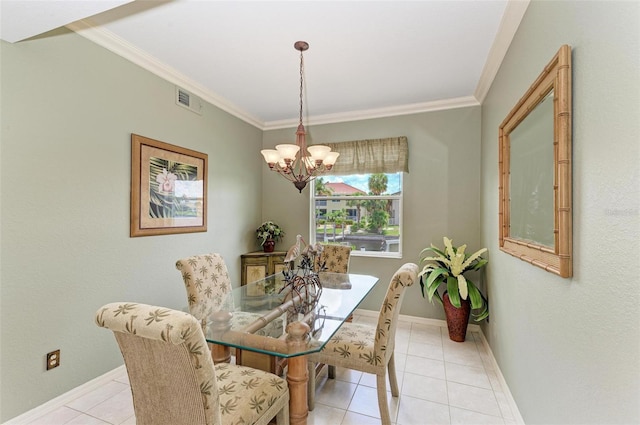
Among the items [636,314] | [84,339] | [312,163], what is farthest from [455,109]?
[84,339]

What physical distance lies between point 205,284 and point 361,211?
91.5 inches

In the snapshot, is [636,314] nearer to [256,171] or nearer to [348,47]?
[348,47]

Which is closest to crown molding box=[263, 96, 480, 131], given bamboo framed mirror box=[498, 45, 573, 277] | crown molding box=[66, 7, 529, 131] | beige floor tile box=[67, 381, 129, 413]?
crown molding box=[66, 7, 529, 131]

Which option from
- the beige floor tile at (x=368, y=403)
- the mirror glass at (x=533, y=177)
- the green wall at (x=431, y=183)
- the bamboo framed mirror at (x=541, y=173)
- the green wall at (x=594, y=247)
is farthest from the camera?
the green wall at (x=431, y=183)

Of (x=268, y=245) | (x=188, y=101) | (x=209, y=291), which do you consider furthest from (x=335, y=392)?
(x=188, y=101)

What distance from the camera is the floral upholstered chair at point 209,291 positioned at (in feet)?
6.11

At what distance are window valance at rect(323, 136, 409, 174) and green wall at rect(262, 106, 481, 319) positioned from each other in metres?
0.10

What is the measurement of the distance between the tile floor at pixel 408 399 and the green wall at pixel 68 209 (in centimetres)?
26

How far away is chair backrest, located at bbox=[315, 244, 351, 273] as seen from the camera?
10.8 feet

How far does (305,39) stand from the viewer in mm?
2273

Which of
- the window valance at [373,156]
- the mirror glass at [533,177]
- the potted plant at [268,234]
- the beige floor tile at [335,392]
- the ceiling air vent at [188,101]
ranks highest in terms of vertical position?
the ceiling air vent at [188,101]

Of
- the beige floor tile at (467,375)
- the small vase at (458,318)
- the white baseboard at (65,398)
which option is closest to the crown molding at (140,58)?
the white baseboard at (65,398)

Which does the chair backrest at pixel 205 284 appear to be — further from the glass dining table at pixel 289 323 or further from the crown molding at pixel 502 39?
the crown molding at pixel 502 39

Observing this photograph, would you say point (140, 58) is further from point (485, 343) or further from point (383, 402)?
point (485, 343)
